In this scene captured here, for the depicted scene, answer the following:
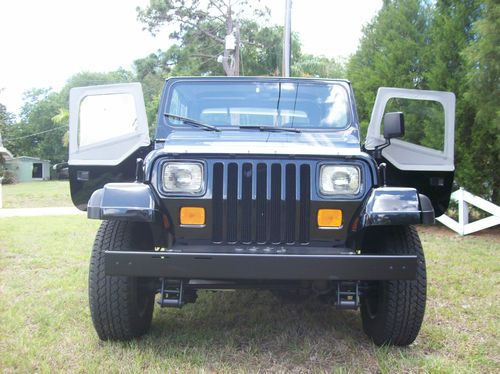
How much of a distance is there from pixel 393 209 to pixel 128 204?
1484mm

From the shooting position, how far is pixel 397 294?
3195mm

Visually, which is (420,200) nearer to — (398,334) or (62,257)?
(398,334)

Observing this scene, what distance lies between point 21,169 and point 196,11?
96.3 ft

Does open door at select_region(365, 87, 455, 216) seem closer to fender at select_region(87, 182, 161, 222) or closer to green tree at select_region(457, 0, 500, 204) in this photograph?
fender at select_region(87, 182, 161, 222)

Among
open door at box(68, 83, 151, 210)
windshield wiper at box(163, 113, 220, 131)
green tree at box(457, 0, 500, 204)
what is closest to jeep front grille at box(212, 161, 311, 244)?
windshield wiper at box(163, 113, 220, 131)

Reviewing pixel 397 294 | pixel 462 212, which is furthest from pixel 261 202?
pixel 462 212

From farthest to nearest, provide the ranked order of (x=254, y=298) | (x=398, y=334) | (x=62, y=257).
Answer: (x=62, y=257) < (x=254, y=298) < (x=398, y=334)

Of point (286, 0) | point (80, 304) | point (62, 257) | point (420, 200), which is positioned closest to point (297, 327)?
point (420, 200)

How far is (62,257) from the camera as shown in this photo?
6.54 m

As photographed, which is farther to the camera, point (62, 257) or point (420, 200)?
point (62, 257)

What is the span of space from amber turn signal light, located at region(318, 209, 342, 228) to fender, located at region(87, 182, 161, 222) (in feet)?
3.14

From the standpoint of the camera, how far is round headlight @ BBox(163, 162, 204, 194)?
3.06m

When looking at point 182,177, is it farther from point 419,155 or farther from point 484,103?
point 484,103

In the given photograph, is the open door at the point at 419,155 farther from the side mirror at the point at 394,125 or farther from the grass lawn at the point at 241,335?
the grass lawn at the point at 241,335
